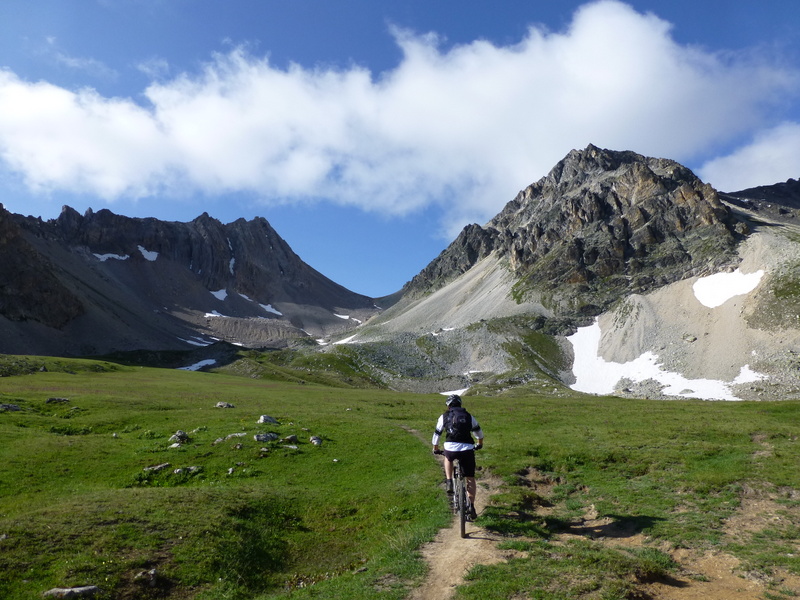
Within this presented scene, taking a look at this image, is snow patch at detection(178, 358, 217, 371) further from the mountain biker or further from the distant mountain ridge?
the mountain biker

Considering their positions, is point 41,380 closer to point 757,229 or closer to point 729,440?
point 729,440

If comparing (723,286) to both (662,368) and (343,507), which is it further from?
(343,507)

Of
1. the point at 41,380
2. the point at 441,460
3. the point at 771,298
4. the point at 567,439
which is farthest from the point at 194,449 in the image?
the point at 771,298

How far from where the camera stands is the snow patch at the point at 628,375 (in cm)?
10794

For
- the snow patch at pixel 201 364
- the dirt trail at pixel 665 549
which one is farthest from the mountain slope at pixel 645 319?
the dirt trail at pixel 665 549

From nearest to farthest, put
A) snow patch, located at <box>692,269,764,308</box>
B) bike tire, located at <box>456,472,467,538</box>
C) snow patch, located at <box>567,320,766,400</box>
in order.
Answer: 1. bike tire, located at <box>456,472,467,538</box>
2. snow patch, located at <box>567,320,766,400</box>
3. snow patch, located at <box>692,269,764,308</box>

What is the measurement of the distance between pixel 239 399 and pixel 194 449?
34.8 meters

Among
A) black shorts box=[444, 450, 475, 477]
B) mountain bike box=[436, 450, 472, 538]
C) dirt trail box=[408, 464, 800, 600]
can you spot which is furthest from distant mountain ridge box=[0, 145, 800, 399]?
black shorts box=[444, 450, 475, 477]

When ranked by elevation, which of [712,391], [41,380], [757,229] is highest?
[757,229]

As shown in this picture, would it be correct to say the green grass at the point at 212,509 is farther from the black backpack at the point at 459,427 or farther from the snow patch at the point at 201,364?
the snow patch at the point at 201,364

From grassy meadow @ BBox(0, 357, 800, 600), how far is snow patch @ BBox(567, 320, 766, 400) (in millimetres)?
88420

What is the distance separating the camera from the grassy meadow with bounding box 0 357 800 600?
40.8 ft

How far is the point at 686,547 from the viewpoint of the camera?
1379 cm

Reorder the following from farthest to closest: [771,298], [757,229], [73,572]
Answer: [757,229] → [771,298] → [73,572]
